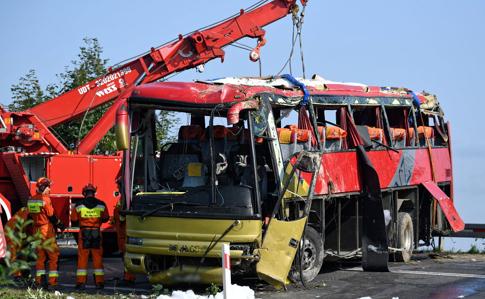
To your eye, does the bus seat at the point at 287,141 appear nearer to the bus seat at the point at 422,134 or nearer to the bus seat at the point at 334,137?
the bus seat at the point at 334,137

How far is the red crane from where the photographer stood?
1652 centimetres

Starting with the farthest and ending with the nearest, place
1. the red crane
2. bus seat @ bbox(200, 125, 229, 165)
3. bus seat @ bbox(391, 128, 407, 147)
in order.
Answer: the red crane → bus seat @ bbox(391, 128, 407, 147) → bus seat @ bbox(200, 125, 229, 165)

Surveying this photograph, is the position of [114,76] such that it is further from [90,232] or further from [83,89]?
[90,232]

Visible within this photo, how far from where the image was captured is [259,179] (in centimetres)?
1132

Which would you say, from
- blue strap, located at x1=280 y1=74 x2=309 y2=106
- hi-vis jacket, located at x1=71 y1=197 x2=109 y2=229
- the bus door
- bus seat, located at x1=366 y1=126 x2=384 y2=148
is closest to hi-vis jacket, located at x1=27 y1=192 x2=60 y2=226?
hi-vis jacket, located at x1=71 y1=197 x2=109 y2=229

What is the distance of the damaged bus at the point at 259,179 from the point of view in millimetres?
10727

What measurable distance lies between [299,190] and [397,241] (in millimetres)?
4593

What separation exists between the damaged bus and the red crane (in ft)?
14.8

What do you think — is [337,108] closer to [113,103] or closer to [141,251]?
[141,251]

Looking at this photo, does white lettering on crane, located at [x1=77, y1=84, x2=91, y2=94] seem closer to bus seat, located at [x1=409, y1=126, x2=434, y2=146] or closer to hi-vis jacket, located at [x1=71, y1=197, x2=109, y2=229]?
hi-vis jacket, located at [x1=71, y1=197, x2=109, y2=229]

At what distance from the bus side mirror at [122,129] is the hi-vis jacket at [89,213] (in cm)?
162

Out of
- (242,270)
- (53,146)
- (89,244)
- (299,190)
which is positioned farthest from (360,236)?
(53,146)

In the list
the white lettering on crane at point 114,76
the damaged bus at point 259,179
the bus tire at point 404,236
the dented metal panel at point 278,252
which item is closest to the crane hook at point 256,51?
the white lettering on crane at point 114,76

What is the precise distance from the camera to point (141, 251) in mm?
11180
